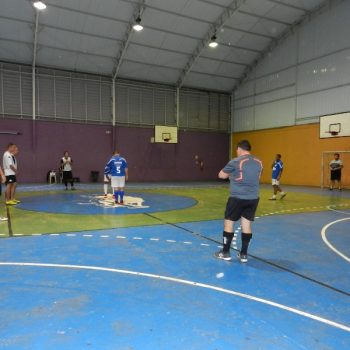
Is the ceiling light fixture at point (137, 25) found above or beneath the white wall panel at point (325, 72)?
above

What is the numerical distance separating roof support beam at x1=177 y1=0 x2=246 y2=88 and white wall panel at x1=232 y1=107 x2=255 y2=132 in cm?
591

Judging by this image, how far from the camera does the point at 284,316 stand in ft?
12.3

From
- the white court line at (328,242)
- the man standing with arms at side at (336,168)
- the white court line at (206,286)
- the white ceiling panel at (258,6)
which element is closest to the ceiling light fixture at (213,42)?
→ the white ceiling panel at (258,6)

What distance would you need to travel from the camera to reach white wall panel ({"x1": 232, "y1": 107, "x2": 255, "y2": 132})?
2839cm

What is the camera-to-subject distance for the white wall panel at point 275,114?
24.7m

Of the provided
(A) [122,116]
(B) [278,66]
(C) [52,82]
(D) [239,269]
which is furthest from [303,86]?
(D) [239,269]

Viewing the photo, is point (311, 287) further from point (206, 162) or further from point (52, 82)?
point (206, 162)

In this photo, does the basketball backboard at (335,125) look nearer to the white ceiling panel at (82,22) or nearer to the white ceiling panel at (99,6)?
the white ceiling panel at (99,6)

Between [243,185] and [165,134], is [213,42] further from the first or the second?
[243,185]

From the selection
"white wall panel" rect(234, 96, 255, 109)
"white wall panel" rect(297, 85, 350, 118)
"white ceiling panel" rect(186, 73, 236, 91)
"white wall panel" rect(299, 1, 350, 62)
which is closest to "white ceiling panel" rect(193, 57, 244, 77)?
"white ceiling panel" rect(186, 73, 236, 91)

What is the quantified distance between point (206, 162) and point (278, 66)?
9.84m

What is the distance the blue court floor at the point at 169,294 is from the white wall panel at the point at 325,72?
17121 millimetres

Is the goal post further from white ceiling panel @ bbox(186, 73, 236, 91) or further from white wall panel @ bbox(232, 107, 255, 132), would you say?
white ceiling panel @ bbox(186, 73, 236, 91)

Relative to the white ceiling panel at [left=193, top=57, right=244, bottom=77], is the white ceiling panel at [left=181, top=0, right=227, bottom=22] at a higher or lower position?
higher
